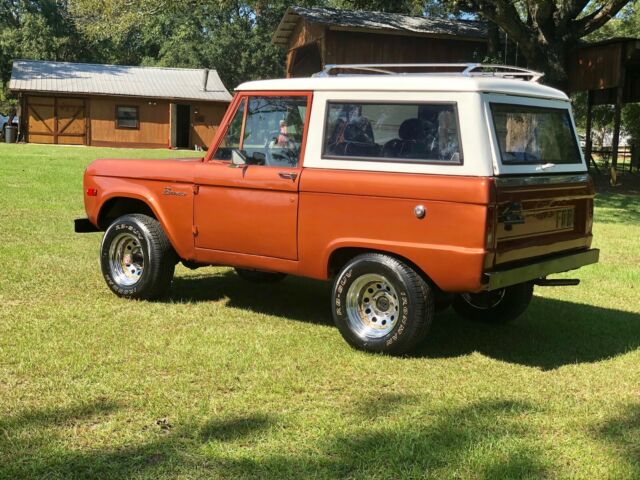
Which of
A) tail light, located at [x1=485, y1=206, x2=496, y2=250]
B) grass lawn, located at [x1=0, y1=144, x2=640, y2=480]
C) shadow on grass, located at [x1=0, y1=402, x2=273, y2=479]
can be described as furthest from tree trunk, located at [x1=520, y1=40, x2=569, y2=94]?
shadow on grass, located at [x1=0, y1=402, x2=273, y2=479]

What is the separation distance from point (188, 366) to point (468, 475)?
2074mm

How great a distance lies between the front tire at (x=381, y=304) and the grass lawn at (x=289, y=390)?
16 centimetres

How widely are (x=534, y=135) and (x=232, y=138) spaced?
A: 7.86 feet

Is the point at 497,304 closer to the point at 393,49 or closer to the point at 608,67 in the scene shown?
the point at 608,67

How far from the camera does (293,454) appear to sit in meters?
3.51

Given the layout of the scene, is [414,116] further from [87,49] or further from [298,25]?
[87,49]

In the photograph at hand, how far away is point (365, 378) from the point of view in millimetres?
4613

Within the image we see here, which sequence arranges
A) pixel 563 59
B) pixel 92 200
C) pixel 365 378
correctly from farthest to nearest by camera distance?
pixel 563 59 < pixel 92 200 < pixel 365 378

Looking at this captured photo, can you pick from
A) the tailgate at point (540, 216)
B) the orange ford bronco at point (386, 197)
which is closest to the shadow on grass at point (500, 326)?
the orange ford bronco at point (386, 197)

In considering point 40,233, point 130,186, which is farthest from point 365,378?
point 40,233

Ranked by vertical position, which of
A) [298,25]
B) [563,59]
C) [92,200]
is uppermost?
[298,25]

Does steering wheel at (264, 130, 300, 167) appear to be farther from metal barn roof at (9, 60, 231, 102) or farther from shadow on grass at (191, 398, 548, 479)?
metal barn roof at (9, 60, 231, 102)

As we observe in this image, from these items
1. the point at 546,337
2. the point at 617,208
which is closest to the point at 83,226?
the point at 546,337

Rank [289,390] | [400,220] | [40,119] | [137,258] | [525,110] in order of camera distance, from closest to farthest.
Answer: [289,390] < [400,220] < [525,110] < [137,258] < [40,119]
